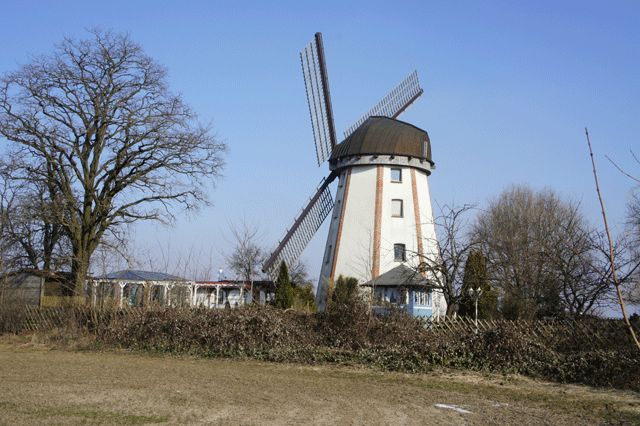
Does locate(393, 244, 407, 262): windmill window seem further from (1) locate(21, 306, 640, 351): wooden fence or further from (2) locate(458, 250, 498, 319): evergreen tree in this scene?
(1) locate(21, 306, 640, 351): wooden fence

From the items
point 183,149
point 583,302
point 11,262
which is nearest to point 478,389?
point 583,302

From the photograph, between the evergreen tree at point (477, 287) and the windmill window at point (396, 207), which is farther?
the windmill window at point (396, 207)

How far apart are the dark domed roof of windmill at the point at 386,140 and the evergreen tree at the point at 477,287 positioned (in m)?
7.77

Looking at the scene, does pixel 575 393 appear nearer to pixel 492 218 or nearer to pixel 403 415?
pixel 403 415

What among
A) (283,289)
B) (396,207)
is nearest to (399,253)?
(396,207)

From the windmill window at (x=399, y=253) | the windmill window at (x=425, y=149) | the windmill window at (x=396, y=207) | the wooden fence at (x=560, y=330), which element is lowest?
the wooden fence at (x=560, y=330)

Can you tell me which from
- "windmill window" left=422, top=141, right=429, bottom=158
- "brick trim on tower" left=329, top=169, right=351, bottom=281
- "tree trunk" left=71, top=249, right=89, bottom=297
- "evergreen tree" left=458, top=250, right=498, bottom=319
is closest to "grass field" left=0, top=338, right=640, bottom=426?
"evergreen tree" left=458, top=250, right=498, bottom=319

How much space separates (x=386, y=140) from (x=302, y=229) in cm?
652

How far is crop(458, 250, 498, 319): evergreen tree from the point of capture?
A: 21312 mm

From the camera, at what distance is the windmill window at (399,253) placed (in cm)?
3050

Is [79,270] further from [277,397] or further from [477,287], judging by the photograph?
[277,397]

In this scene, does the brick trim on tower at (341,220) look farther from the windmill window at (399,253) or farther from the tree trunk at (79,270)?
the tree trunk at (79,270)

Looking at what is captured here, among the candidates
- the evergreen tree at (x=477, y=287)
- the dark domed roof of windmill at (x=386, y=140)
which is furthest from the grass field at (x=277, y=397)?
the dark domed roof of windmill at (x=386, y=140)

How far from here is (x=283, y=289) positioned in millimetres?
31922
